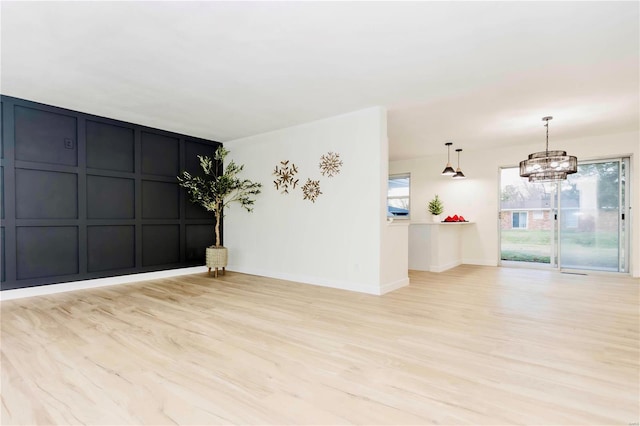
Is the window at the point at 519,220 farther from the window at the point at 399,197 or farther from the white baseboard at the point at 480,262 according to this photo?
the window at the point at 399,197

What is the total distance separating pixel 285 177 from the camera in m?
5.53

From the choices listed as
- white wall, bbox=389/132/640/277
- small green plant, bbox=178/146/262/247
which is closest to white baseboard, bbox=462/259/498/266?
white wall, bbox=389/132/640/277

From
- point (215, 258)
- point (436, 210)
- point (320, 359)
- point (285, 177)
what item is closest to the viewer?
point (320, 359)

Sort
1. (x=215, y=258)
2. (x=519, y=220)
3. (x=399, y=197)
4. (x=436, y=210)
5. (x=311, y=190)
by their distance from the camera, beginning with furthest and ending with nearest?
(x=399, y=197) < (x=436, y=210) < (x=519, y=220) < (x=215, y=258) < (x=311, y=190)

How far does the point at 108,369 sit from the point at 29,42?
274cm

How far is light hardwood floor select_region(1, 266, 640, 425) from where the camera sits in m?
1.72

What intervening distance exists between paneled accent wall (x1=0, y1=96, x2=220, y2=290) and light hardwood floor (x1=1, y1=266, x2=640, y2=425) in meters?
0.72

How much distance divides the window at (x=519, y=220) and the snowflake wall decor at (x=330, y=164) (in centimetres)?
439

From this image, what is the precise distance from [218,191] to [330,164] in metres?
2.17

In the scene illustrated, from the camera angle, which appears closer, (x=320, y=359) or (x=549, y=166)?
(x=320, y=359)

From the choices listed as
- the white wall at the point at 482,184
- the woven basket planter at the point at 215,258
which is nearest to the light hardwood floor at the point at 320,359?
the woven basket planter at the point at 215,258

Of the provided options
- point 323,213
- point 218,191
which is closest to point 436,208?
point 323,213

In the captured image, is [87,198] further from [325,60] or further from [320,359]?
[320,359]

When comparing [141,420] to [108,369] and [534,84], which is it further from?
[534,84]
